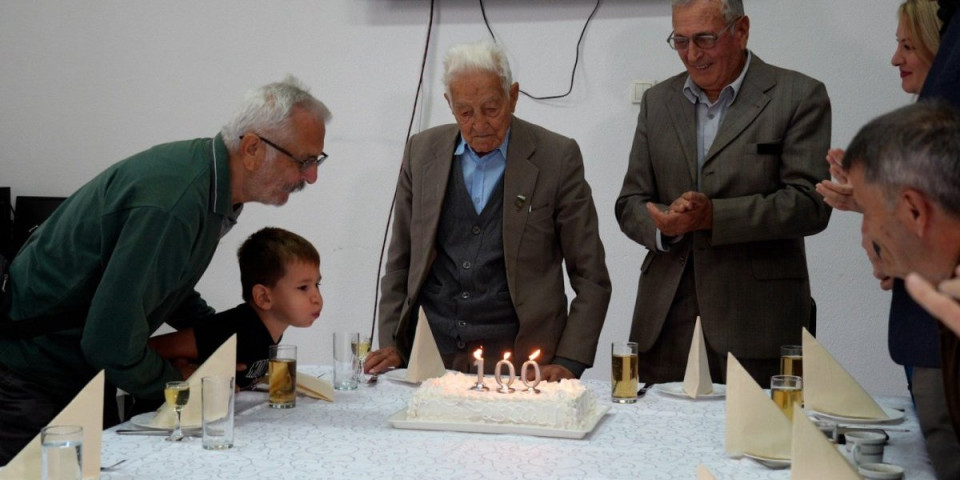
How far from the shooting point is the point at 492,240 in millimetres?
2969

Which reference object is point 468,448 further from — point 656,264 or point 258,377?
point 656,264

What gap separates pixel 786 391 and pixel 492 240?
42.6 inches

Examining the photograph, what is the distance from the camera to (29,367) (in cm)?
233

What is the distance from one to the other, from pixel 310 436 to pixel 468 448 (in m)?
0.34

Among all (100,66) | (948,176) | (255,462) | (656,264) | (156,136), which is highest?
(100,66)

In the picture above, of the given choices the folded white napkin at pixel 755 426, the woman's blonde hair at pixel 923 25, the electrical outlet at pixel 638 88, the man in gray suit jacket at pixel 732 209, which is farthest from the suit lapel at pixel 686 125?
the folded white napkin at pixel 755 426

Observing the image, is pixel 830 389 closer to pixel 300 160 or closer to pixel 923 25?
pixel 923 25

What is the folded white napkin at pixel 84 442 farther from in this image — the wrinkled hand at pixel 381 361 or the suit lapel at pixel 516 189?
the suit lapel at pixel 516 189

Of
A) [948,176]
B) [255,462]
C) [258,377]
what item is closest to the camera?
[948,176]

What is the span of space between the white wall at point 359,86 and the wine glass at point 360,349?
1.79 m

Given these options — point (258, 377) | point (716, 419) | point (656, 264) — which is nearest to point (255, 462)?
point (258, 377)

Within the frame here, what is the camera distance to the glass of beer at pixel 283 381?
2356mm

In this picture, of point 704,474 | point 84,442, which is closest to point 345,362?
point 84,442

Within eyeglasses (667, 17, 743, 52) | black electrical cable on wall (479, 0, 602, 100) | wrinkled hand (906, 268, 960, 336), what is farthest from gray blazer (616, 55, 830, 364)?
wrinkled hand (906, 268, 960, 336)
